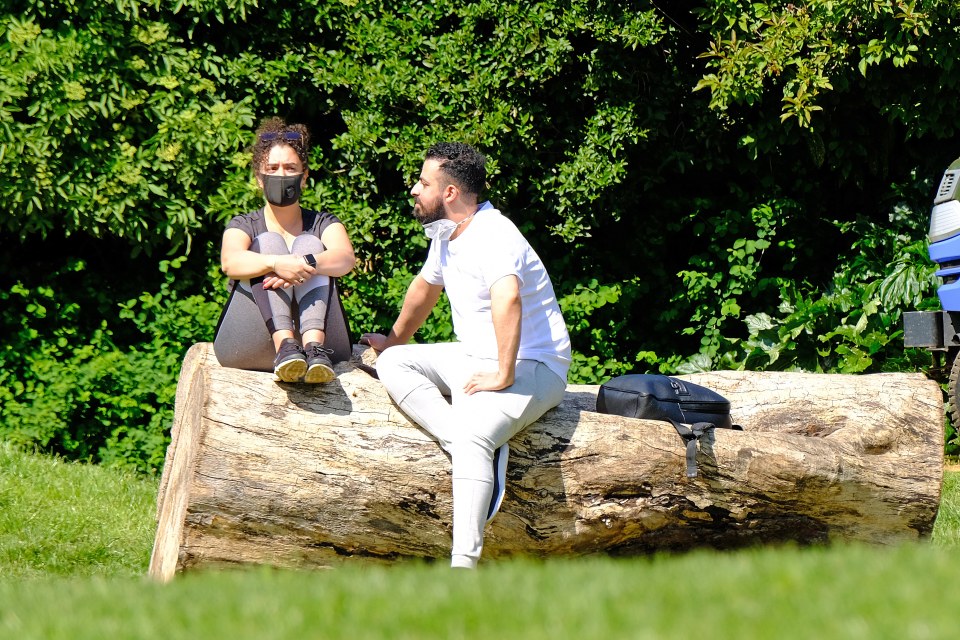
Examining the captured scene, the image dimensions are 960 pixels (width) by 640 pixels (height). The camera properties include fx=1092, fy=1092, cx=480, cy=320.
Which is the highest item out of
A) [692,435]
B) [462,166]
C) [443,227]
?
[462,166]

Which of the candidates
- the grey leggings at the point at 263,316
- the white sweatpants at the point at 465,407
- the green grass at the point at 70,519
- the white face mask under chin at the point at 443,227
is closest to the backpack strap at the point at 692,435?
the white sweatpants at the point at 465,407

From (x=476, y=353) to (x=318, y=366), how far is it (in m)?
0.73

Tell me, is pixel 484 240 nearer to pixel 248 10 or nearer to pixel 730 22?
pixel 730 22

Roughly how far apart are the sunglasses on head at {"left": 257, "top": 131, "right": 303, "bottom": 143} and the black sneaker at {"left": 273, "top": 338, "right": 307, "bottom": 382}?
1.17m

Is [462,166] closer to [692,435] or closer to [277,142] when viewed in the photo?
[277,142]

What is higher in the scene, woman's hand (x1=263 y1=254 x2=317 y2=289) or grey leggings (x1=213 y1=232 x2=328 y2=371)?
woman's hand (x1=263 y1=254 x2=317 y2=289)

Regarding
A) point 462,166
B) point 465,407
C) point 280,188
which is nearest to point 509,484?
point 465,407

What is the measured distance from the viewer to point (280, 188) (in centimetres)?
539

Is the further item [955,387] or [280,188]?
[955,387]

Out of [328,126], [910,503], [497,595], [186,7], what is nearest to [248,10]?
[186,7]

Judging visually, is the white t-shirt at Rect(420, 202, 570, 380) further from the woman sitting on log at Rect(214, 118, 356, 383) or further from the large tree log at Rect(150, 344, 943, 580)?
the woman sitting on log at Rect(214, 118, 356, 383)

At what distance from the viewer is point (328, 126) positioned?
9648mm

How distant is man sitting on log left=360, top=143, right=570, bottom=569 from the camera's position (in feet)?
15.3

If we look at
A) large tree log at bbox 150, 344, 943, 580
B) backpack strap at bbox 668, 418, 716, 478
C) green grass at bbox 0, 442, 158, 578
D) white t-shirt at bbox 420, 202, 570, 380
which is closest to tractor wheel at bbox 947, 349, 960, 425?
large tree log at bbox 150, 344, 943, 580
